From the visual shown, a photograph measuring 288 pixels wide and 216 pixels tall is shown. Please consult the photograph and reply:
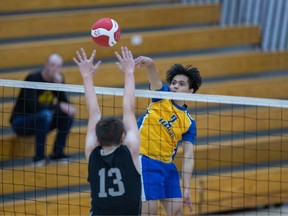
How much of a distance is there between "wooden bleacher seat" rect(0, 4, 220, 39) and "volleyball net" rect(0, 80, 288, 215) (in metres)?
1.07

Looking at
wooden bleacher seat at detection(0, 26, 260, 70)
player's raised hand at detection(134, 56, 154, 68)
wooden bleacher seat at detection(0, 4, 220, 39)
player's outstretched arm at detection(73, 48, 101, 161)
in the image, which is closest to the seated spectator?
wooden bleacher seat at detection(0, 26, 260, 70)

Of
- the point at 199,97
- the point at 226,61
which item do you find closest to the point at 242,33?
the point at 226,61

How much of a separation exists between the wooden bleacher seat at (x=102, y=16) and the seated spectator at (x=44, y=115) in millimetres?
1439

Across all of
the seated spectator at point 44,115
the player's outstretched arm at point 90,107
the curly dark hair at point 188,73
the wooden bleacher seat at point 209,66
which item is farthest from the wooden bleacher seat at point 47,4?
the player's outstretched arm at point 90,107

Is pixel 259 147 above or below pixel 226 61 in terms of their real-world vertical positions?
below

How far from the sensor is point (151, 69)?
282 inches

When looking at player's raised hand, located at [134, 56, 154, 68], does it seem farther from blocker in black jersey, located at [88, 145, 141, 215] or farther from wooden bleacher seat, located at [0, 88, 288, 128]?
wooden bleacher seat, located at [0, 88, 288, 128]

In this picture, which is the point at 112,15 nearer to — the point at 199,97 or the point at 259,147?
the point at 259,147

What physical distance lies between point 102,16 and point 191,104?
188cm

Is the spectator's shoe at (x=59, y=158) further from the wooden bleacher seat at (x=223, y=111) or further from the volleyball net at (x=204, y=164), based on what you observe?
the wooden bleacher seat at (x=223, y=111)

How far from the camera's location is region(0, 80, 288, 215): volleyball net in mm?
9117

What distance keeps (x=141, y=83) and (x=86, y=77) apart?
4.70 meters

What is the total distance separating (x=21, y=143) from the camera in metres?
9.41

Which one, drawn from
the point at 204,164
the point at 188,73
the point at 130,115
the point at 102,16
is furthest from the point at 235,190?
the point at 130,115
